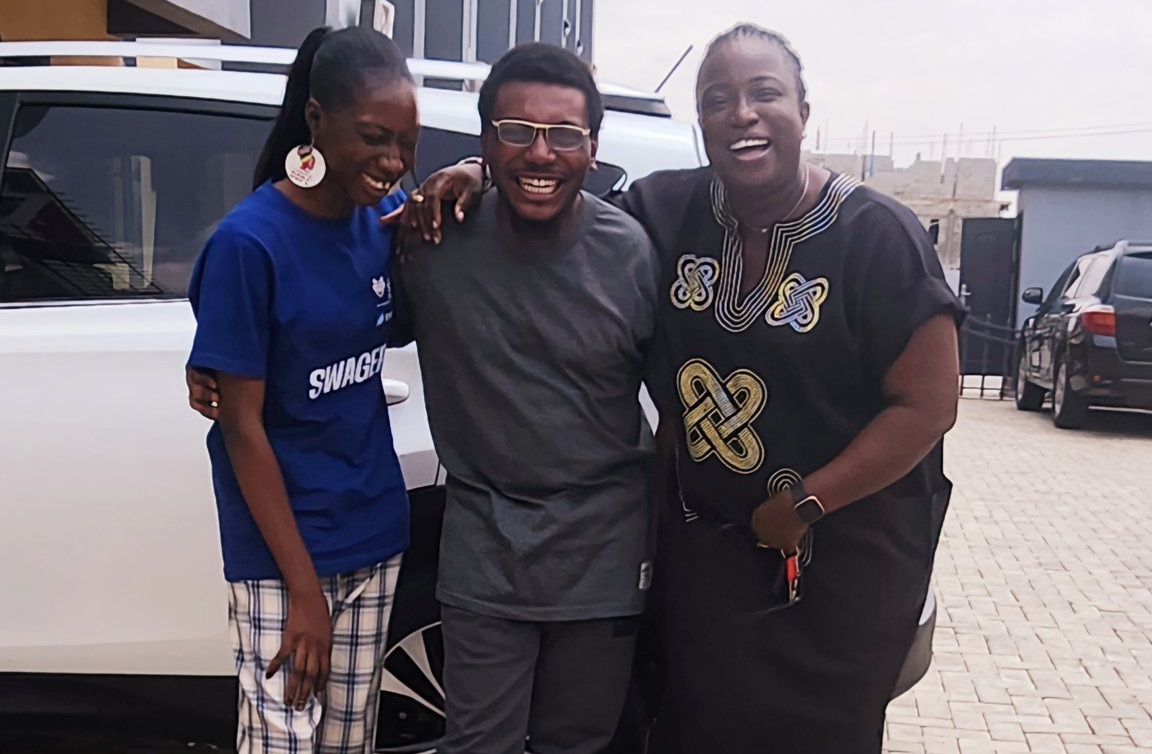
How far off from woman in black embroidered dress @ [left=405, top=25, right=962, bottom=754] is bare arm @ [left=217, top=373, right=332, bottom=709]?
0.45 metres

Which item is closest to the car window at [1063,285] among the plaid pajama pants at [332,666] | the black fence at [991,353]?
the black fence at [991,353]

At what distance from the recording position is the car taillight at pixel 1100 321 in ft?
31.2

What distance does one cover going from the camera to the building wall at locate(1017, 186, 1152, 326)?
55.1ft

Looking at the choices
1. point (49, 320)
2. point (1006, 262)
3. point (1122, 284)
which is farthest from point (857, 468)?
point (1006, 262)

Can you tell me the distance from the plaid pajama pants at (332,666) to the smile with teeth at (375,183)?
2.21 feet

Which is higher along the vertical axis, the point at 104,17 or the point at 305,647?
the point at 104,17

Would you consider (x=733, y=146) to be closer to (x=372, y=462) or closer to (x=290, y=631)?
(x=372, y=462)

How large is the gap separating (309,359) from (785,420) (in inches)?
31.7

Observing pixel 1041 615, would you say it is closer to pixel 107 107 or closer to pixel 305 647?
pixel 305 647

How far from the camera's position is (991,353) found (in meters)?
14.5

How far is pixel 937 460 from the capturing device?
6.57 ft

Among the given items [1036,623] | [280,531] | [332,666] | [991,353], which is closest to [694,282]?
[280,531]

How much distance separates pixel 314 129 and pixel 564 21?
2627cm

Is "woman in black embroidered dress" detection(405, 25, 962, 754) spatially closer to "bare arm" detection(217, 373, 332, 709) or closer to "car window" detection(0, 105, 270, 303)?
"bare arm" detection(217, 373, 332, 709)
